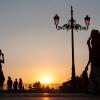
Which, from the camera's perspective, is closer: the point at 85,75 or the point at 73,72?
the point at 85,75

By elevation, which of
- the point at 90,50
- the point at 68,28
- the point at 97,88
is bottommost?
the point at 97,88

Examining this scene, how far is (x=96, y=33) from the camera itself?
17688mm

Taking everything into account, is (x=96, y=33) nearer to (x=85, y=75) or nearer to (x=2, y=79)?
(x=85, y=75)

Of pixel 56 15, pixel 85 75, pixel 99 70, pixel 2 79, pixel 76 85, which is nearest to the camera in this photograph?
pixel 99 70

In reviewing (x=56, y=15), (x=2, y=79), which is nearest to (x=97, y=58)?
(x=2, y=79)

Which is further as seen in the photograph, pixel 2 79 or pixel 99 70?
pixel 2 79

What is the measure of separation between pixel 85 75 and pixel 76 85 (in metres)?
17.1

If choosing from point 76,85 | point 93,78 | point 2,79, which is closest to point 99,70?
point 93,78

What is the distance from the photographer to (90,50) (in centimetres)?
1789

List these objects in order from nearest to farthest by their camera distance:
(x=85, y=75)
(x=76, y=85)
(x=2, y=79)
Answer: (x=85, y=75) → (x=2, y=79) → (x=76, y=85)

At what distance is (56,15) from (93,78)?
819 inches

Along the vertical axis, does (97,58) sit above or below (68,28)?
below

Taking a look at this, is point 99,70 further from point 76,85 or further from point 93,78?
point 76,85

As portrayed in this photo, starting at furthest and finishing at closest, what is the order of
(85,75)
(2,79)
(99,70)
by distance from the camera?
(2,79) → (85,75) → (99,70)
